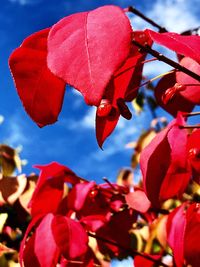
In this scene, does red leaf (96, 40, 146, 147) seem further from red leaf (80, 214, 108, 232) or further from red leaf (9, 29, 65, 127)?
red leaf (80, 214, 108, 232)

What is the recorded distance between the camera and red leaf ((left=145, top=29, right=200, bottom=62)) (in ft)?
1.70

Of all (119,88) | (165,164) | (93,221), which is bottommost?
(93,221)

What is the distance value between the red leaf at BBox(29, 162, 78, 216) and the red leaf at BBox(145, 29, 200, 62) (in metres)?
0.71

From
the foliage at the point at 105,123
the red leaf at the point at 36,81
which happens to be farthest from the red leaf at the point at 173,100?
the red leaf at the point at 36,81

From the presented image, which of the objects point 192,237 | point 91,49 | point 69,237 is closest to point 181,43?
point 91,49

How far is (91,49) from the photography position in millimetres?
502

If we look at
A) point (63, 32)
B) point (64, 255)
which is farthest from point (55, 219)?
point (63, 32)

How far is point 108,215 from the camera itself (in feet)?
4.37

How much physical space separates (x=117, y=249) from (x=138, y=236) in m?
0.50

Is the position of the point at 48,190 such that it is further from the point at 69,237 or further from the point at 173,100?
the point at 173,100

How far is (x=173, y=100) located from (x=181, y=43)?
365 millimetres

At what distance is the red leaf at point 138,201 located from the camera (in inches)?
46.2

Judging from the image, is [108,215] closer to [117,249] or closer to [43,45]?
[117,249]

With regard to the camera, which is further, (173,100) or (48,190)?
(48,190)
